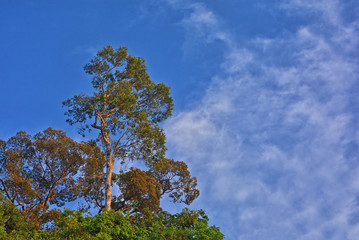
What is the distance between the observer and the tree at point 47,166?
1948 centimetres

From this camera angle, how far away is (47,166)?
21.7 metres

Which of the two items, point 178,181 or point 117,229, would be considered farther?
point 178,181

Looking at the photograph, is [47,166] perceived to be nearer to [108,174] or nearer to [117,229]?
[108,174]

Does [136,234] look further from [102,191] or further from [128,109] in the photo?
[102,191]

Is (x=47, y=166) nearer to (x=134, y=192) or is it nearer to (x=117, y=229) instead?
(x=134, y=192)

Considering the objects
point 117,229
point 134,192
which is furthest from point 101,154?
point 117,229

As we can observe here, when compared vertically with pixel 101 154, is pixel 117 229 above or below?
below

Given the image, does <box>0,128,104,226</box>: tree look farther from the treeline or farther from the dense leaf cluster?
the dense leaf cluster

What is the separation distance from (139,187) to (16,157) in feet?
24.4

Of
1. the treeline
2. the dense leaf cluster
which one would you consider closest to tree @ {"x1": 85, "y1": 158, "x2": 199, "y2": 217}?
the treeline

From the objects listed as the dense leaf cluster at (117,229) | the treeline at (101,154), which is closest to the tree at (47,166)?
the treeline at (101,154)

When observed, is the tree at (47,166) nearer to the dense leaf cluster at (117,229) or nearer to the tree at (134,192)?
the tree at (134,192)

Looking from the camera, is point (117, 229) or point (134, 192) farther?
point (134, 192)

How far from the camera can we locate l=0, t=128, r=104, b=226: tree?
1948cm
